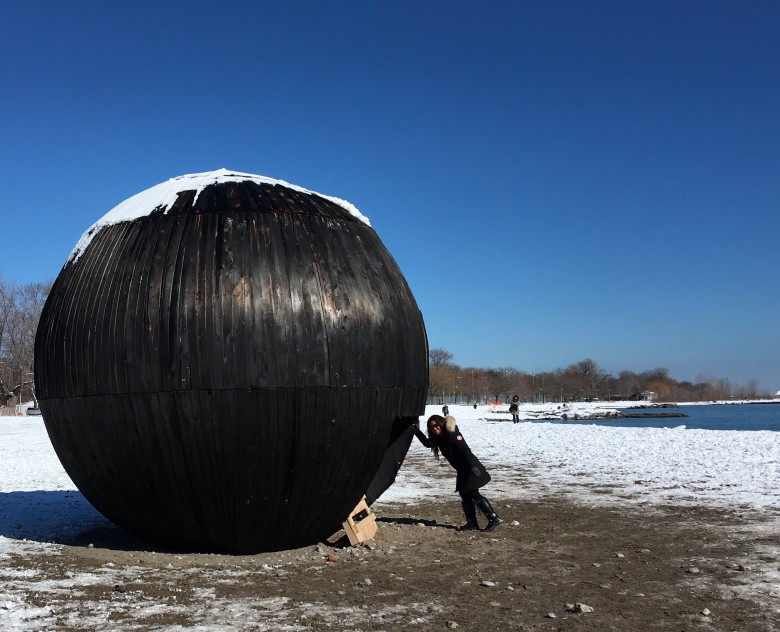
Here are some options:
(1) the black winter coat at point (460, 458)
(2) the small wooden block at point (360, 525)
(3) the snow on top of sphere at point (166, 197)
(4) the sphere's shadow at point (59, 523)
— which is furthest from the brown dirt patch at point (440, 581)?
(3) the snow on top of sphere at point (166, 197)

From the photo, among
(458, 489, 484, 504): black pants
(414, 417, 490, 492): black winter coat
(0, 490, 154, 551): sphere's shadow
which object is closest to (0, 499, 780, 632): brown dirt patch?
(0, 490, 154, 551): sphere's shadow

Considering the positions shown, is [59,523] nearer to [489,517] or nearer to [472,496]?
[472,496]

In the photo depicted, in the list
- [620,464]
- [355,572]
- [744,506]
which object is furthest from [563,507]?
[620,464]

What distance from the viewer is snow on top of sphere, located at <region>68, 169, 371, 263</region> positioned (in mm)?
8625

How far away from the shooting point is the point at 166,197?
8656 mm

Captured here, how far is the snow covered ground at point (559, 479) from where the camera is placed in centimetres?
1037

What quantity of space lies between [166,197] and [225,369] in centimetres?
240

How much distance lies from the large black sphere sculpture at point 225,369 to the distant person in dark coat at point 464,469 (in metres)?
1.95

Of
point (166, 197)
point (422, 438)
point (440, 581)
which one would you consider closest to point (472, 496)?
point (422, 438)

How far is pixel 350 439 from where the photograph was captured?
809 cm

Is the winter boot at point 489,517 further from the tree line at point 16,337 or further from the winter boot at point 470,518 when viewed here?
A: the tree line at point 16,337

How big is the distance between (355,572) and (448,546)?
1712 mm

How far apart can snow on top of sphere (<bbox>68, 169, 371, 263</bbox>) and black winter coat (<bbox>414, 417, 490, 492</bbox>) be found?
318cm

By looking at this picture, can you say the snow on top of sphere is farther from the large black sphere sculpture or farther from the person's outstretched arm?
the person's outstretched arm
